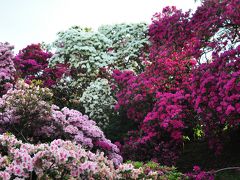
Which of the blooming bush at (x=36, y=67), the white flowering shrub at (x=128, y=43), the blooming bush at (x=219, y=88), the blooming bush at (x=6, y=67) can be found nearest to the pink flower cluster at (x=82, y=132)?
the blooming bush at (x=219, y=88)

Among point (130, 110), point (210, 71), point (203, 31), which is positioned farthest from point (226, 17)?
point (130, 110)

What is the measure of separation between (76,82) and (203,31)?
264 inches

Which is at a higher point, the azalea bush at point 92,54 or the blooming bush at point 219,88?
the azalea bush at point 92,54

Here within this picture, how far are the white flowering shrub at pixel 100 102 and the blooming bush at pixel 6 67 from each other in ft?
8.56

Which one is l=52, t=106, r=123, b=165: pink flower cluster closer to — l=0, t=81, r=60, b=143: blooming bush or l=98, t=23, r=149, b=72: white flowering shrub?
l=0, t=81, r=60, b=143: blooming bush

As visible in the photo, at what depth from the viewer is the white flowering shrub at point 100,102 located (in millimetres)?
13852

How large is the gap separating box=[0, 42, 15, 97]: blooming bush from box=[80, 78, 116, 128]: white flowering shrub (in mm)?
2610

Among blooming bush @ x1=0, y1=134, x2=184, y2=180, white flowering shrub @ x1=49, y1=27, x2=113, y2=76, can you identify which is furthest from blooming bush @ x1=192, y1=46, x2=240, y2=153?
white flowering shrub @ x1=49, y1=27, x2=113, y2=76

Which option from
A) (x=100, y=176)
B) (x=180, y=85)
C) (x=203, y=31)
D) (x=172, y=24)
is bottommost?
(x=100, y=176)

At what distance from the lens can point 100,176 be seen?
541 cm

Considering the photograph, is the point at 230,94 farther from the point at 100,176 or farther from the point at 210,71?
the point at 100,176

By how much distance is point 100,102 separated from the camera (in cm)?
1395

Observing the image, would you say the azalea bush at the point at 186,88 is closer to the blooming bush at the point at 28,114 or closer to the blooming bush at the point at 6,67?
the blooming bush at the point at 28,114

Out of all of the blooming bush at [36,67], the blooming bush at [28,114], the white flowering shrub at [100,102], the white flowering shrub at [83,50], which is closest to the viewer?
the blooming bush at [28,114]
